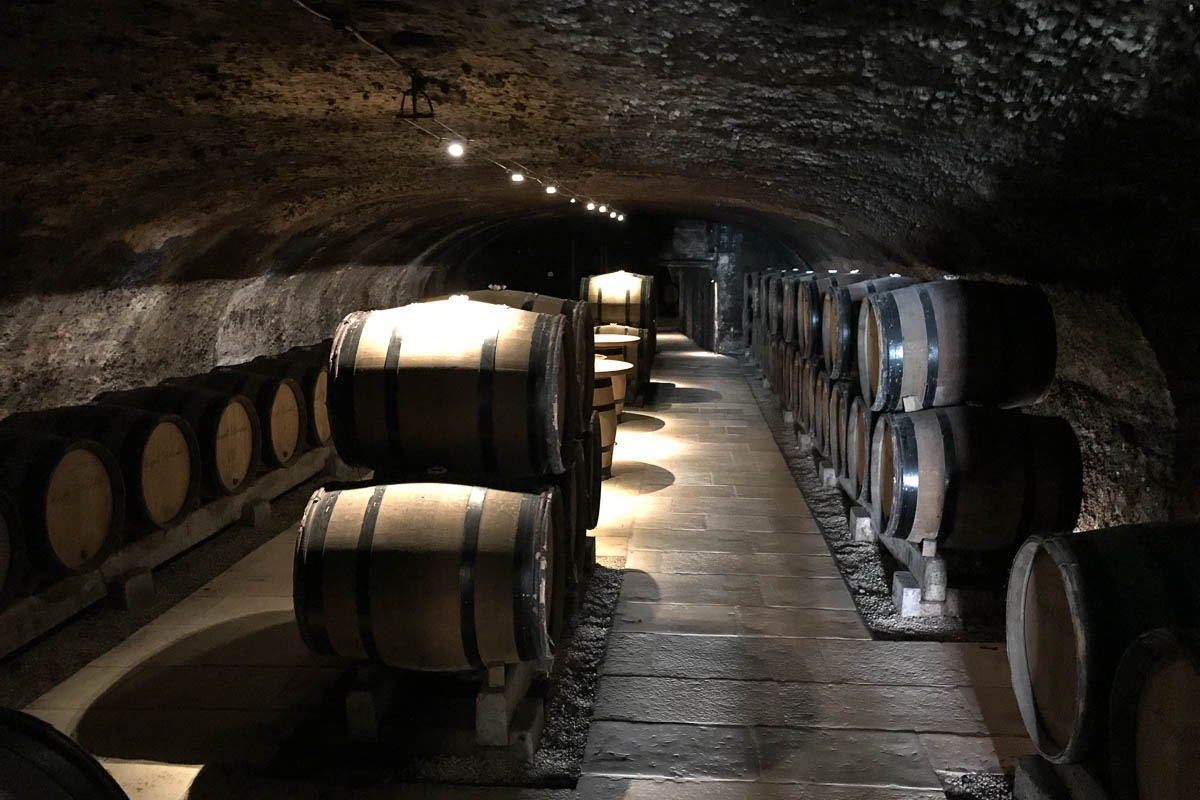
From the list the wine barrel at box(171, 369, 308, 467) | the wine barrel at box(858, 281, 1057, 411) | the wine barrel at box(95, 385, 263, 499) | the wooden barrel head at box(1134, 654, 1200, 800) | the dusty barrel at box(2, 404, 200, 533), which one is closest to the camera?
the wooden barrel head at box(1134, 654, 1200, 800)

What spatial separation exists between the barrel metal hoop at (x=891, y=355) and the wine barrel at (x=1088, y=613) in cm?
178

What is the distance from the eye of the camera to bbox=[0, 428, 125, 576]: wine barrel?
372cm

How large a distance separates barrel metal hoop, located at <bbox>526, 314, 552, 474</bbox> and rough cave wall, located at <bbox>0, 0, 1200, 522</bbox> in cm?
109

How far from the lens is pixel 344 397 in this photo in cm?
329

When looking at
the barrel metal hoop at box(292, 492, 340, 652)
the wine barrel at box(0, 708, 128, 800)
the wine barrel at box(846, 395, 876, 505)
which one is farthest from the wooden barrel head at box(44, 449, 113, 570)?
the wine barrel at box(846, 395, 876, 505)

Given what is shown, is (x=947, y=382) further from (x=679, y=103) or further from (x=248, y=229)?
(x=248, y=229)

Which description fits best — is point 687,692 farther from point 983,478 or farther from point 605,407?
point 605,407

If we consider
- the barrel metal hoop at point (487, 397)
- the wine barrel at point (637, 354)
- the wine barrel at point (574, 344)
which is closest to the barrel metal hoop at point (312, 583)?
the barrel metal hoop at point (487, 397)

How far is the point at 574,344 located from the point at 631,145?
1859mm

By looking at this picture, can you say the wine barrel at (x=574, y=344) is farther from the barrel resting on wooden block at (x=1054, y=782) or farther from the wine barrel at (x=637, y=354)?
the wine barrel at (x=637, y=354)

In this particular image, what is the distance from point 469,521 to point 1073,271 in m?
3.13

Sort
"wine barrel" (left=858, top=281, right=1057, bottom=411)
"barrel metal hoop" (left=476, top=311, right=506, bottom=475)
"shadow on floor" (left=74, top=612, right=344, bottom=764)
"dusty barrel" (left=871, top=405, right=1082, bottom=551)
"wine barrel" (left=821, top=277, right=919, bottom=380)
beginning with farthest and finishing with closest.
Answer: "wine barrel" (left=821, top=277, right=919, bottom=380), "wine barrel" (left=858, top=281, right=1057, bottom=411), "dusty barrel" (left=871, top=405, right=1082, bottom=551), "barrel metal hoop" (left=476, top=311, right=506, bottom=475), "shadow on floor" (left=74, top=612, right=344, bottom=764)

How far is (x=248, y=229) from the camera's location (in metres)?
6.27

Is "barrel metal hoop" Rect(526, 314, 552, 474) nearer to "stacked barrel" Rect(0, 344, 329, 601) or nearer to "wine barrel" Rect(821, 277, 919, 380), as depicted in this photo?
"stacked barrel" Rect(0, 344, 329, 601)
